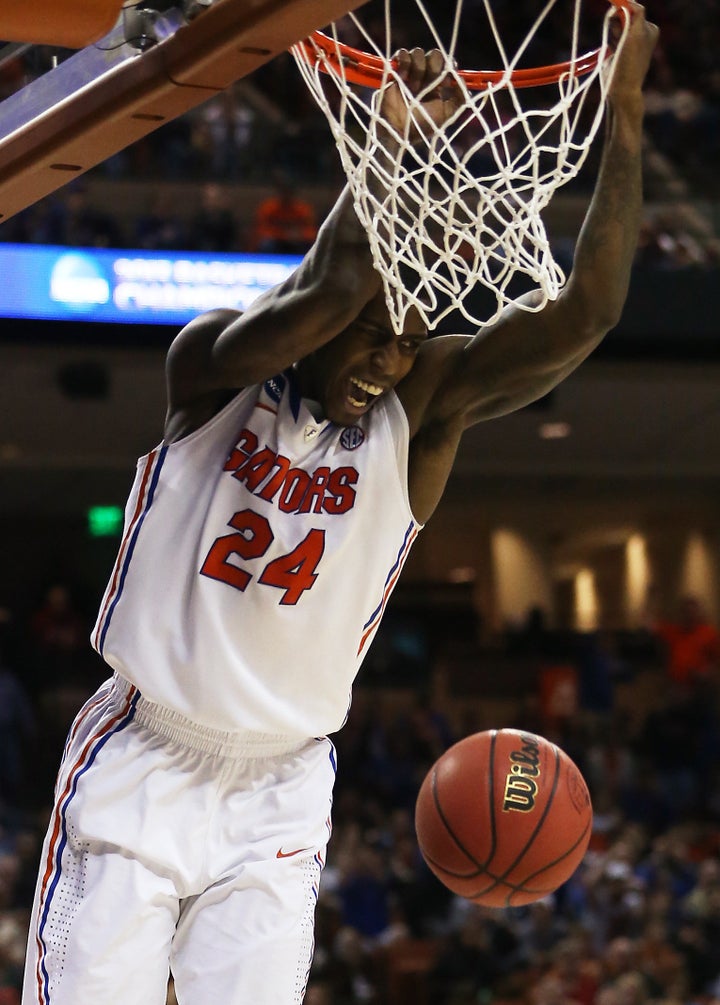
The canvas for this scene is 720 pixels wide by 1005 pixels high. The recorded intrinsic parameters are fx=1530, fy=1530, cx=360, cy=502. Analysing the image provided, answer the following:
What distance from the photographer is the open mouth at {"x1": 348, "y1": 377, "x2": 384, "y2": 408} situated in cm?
308

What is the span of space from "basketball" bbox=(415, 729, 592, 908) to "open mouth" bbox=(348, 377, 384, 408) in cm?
113

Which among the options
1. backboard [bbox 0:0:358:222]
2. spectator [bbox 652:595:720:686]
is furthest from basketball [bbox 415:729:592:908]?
spectator [bbox 652:595:720:686]

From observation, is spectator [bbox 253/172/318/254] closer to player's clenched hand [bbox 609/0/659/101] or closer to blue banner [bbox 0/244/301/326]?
blue banner [bbox 0/244/301/326]

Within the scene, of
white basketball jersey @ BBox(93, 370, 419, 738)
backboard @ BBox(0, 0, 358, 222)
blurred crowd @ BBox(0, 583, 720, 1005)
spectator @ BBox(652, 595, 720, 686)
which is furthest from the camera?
spectator @ BBox(652, 595, 720, 686)

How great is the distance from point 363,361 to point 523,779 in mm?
1237

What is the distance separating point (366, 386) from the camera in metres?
3.09

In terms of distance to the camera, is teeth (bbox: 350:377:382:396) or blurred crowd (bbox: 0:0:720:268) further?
blurred crowd (bbox: 0:0:720:268)

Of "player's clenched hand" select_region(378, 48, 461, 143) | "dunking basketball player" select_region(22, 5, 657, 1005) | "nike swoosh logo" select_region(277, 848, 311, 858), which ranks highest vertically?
"player's clenched hand" select_region(378, 48, 461, 143)

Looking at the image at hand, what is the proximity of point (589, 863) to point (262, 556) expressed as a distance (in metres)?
6.90

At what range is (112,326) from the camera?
988 centimetres

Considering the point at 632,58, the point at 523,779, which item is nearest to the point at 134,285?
the point at 523,779

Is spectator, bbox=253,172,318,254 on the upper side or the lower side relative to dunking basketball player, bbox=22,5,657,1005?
lower

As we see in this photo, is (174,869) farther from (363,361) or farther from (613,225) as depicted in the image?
(613,225)

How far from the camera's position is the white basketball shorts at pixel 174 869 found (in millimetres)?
2863
